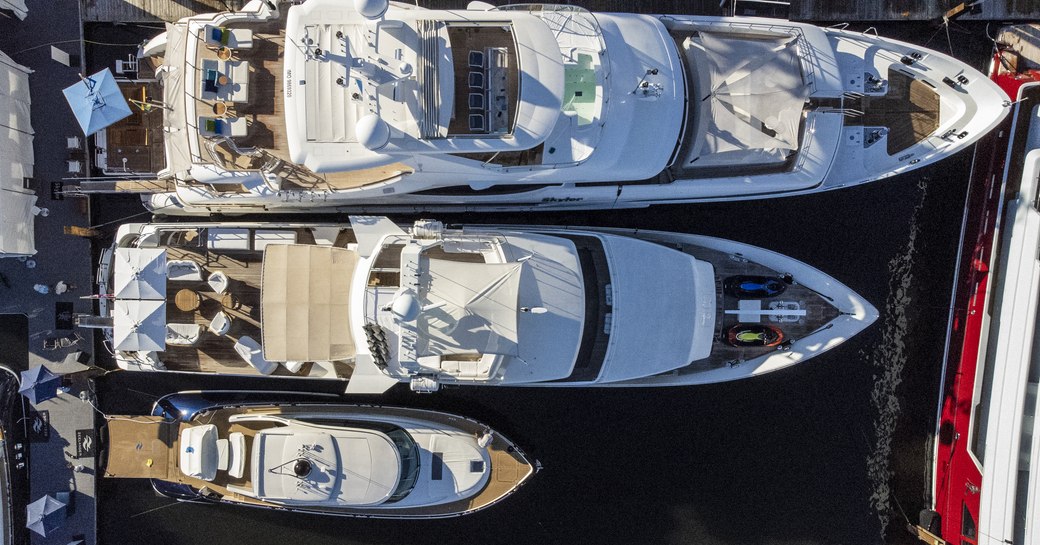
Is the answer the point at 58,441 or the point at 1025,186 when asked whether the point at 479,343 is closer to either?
the point at 58,441

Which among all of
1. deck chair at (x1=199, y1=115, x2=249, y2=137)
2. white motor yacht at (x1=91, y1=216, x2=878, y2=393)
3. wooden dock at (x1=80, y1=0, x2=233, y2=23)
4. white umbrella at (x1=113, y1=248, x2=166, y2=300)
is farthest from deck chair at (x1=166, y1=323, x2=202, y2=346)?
wooden dock at (x1=80, y1=0, x2=233, y2=23)

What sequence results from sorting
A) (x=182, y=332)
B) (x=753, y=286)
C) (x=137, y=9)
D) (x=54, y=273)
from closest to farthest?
(x=182, y=332) → (x=753, y=286) → (x=137, y=9) → (x=54, y=273)

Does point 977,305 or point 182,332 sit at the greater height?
point 977,305

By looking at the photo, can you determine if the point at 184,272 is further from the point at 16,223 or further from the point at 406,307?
the point at 406,307

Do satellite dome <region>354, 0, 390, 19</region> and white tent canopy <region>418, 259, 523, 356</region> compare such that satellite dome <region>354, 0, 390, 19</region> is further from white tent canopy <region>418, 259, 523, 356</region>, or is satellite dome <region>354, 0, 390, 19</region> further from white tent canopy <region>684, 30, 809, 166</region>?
white tent canopy <region>684, 30, 809, 166</region>

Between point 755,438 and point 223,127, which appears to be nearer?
point 223,127

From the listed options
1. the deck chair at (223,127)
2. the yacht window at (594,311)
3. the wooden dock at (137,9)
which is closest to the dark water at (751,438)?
the yacht window at (594,311)

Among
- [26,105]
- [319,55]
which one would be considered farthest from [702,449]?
[26,105]

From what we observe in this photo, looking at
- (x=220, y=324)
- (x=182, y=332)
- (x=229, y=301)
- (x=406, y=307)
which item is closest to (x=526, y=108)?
(x=406, y=307)
